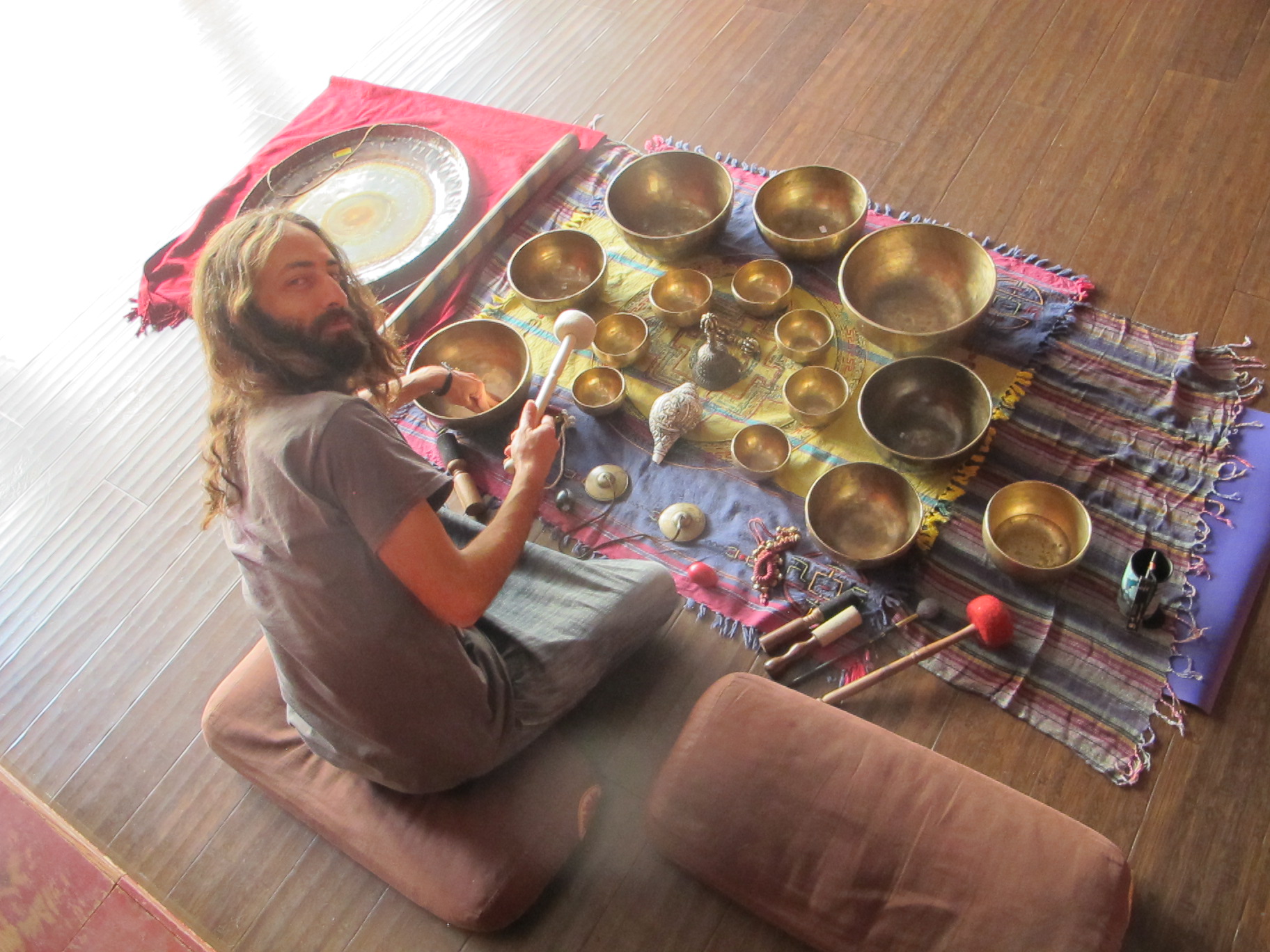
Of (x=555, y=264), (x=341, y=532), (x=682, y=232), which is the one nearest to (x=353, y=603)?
(x=341, y=532)

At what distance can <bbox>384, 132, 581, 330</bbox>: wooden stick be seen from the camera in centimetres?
244

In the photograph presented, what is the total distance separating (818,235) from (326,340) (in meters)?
1.51

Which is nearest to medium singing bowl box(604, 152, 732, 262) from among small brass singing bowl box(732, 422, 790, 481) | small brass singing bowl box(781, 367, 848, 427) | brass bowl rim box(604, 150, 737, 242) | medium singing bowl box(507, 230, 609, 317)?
brass bowl rim box(604, 150, 737, 242)

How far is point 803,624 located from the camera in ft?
5.82

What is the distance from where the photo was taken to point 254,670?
1.85 metres

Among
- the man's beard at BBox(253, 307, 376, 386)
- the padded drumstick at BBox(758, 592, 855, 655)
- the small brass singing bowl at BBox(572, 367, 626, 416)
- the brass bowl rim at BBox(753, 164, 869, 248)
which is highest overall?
the man's beard at BBox(253, 307, 376, 386)

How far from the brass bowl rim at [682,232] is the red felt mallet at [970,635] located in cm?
118

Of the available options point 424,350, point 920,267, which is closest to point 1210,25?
point 920,267

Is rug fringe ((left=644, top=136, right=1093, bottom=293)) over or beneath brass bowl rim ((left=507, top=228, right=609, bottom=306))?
beneath

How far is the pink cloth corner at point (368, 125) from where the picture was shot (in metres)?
2.76

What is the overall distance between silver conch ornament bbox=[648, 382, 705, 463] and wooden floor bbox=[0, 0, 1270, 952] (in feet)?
1.51

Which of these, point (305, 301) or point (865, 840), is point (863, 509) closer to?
point (865, 840)

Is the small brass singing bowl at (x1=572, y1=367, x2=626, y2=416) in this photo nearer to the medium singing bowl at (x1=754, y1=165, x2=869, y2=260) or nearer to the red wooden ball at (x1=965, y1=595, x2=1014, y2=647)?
the medium singing bowl at (x1=754, y1=165, x2=869, y2=260)

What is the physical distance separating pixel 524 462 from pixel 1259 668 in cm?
144
